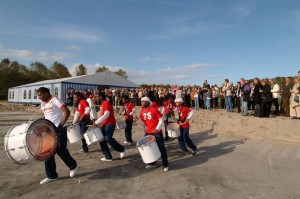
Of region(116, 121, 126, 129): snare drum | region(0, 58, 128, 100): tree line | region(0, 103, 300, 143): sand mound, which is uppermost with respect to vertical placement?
region(0, 58, 128, 100): tree line

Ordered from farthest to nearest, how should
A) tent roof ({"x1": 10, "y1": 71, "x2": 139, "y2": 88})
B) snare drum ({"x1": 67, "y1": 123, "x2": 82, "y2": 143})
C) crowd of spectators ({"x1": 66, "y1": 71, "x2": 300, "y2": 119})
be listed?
tent roof ({"x1": 10, "y1": 71, "x2": 139, "y2": 88}) → crowd of spectators ({"x1": 66, "y1": 71, "x2": 300, "y2": 119}) → snare drum ({"x1": 67, "y1": 123, "x2": 82, "y2": 143})

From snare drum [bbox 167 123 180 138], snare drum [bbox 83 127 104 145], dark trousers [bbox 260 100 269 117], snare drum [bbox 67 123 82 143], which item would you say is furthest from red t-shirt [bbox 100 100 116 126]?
dark trousers [bbox 260 100 269 117]

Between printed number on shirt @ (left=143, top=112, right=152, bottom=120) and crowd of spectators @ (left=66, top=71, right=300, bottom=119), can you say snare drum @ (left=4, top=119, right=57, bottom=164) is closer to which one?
printed number on shirt @ (left=143, top=112, right=152, bottom=120)

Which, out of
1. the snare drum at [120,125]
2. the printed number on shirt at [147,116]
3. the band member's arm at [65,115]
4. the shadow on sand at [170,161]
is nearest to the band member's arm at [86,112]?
the snare drum at [120,125]

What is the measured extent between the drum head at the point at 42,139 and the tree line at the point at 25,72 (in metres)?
62.8

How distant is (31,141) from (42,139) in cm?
27

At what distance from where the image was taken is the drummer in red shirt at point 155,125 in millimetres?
6890

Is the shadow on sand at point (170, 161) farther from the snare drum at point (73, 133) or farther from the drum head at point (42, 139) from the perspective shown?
the snare drum at point (73, 133)

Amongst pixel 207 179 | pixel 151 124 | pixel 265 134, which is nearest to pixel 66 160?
pixel 151 124

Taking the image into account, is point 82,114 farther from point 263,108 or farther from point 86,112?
point 263,108

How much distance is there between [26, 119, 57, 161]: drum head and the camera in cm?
554

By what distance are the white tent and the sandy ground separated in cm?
2222

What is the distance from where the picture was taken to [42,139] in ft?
18.9

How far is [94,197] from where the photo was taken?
5188mm
